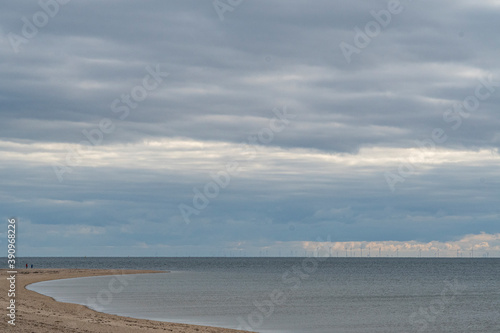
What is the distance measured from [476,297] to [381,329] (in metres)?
41.5

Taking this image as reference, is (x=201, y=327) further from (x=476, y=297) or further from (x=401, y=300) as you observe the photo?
(x=476, y=297)

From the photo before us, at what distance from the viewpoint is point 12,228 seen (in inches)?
1388

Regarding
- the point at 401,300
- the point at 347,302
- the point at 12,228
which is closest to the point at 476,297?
the point at 401,300

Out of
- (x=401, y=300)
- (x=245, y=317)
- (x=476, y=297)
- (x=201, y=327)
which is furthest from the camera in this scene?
(x=476, y=297)

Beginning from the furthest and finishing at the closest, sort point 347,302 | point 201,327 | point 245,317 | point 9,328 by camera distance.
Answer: point 347,302
point 245,317
point 201,327
point 9,328

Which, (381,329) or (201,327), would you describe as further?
(381,329)

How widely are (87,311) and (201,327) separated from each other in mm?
12443

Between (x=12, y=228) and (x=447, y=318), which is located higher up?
(x=12, y=228)

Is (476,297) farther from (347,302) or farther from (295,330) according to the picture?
(295,330)

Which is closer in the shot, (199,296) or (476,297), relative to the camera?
(199,296)

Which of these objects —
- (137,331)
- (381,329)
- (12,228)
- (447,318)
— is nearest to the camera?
(12,228)

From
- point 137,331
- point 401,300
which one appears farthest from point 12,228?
point 401,300

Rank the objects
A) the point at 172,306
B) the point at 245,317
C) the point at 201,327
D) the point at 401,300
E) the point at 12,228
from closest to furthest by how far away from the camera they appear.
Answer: the point at 12,228, the point at 201,327, the point at 245,317, the point at 172,306, the point at 401,300

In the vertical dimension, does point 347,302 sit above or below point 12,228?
below
